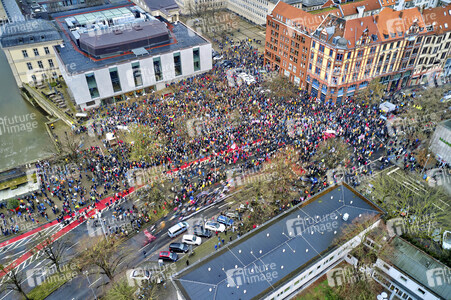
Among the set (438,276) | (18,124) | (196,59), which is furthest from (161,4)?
(438,276)

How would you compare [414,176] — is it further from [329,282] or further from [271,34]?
[271,34]

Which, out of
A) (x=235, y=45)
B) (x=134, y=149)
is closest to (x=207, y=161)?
(x=134, y=149)

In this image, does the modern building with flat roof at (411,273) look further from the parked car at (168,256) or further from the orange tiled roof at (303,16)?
the orange tiled roof at (303,16)

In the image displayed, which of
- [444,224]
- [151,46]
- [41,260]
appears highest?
[151,46]

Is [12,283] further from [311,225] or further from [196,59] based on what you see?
[196,59]

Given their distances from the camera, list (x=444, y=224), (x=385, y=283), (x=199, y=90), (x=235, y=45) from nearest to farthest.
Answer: (x=385, y=283) < (x=444, y=224) < (x=199, y=90) < (x=235, y=45)

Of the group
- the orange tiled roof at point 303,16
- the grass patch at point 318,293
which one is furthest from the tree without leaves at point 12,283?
the orange tiled roof at point 303,16
